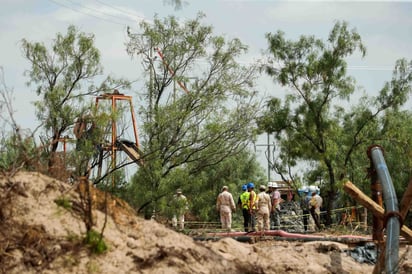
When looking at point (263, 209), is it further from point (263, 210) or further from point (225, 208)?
point (225, 208)

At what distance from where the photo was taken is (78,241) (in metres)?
9.30

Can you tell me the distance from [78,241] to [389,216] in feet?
14.4

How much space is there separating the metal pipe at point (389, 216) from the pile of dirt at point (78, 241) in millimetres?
1523

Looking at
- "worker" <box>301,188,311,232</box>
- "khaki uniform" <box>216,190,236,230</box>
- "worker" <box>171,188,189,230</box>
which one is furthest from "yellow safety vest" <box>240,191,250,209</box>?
"worker" <box>171,188,189,230</box>

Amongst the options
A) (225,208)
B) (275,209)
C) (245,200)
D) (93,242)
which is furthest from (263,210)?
(93,242)

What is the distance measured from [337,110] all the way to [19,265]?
22431mm

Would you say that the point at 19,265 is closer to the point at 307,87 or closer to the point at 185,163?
the point at 307,87

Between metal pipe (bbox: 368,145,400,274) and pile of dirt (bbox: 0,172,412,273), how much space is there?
152cm

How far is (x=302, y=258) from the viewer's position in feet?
39.7

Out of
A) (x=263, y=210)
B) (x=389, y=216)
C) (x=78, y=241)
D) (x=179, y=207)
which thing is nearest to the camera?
Answer: (x=78, y=241)

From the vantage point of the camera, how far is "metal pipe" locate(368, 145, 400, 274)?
10985 mm

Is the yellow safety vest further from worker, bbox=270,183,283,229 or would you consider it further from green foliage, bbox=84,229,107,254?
green foliage, bbox=84,229,107,254

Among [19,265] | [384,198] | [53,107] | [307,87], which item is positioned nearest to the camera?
[19,265]

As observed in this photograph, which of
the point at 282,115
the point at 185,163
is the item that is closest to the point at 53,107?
the point at 185,163
